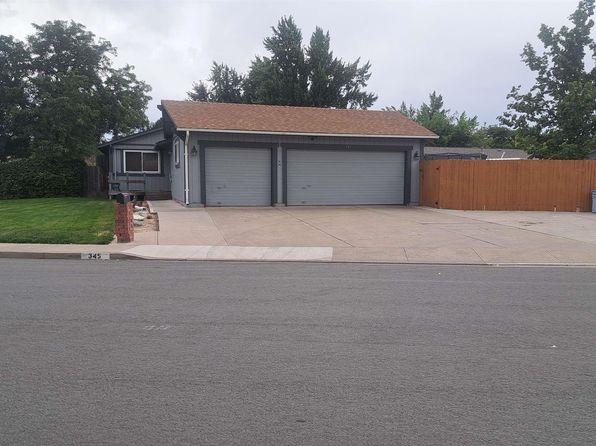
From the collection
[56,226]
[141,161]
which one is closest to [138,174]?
[141,161]

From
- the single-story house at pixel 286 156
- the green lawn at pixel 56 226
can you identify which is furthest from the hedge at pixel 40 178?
the green lawn at pixel 56 226

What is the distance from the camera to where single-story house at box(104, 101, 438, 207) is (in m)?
22.7

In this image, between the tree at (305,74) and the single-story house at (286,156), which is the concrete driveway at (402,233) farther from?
the tree at (305,74)

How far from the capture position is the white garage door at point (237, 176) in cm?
2297

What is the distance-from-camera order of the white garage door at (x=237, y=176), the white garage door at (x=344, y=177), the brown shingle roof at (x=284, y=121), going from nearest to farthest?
1. the brown shingle roof at (x=284, y=121)
2. the white garage door at (x=237, y=176)
3. the white garage door at (x=344, y=177)

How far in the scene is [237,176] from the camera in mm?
23391

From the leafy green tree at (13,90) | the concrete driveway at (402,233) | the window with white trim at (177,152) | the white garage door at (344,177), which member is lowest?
the concrete driveway at (402,233)

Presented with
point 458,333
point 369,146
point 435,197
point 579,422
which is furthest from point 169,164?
point 579,422

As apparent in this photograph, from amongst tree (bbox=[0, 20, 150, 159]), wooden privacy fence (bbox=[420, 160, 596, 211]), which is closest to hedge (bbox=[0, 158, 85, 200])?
tree (bbox=[0, 20, 150, 159])

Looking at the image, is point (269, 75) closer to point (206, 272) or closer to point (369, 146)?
point (369, 146)

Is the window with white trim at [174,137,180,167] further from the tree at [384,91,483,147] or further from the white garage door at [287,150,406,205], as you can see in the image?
the tree at [384,91,483,147]

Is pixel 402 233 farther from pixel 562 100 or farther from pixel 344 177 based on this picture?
pixel 562 100

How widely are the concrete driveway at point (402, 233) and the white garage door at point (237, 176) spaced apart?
57.2 inches

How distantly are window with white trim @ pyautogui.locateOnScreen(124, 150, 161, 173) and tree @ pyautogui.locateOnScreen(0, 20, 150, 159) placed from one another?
4389 mm
